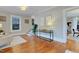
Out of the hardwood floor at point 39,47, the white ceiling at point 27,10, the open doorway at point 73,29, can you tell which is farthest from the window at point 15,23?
the open doorway at point 73,29

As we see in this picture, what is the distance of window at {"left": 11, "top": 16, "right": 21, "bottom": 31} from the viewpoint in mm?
1851

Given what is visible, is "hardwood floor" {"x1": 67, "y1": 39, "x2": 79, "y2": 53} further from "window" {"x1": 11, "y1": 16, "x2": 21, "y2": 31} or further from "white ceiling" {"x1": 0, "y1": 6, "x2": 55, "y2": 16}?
"window" {"x1": 11, "y1": 16, "x2": 21, "y2": 31}

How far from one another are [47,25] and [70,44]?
1.73 feet

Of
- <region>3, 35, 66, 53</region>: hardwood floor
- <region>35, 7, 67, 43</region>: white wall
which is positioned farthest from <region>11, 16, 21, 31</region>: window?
<region>35, 7, 67, 43</region>: white wall

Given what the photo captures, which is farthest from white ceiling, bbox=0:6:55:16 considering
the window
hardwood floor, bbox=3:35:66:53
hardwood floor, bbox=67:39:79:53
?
hardwood floor, bbox=67:39:79:53

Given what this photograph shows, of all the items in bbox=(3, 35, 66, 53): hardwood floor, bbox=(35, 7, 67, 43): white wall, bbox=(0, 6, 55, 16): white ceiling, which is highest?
bbox=(0, 6, 55, 16): white ceiling

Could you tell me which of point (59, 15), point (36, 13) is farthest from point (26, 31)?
point (59, 15)

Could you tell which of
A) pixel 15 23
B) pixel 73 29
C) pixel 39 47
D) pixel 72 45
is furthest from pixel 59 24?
pixel 15 23

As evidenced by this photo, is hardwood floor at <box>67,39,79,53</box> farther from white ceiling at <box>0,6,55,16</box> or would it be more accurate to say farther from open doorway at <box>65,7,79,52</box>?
white ceiling at <box>0,6,55,16</box>

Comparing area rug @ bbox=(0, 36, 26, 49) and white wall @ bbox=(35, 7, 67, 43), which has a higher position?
white wall @ bbox=(35, 7, 67, 43)

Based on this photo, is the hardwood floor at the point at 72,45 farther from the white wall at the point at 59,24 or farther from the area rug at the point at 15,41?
the area rug at the point at 15,41

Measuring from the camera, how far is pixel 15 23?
1.88 m

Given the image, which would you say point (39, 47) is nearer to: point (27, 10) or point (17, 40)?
point (17, 40)

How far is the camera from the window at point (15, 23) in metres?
1.85
